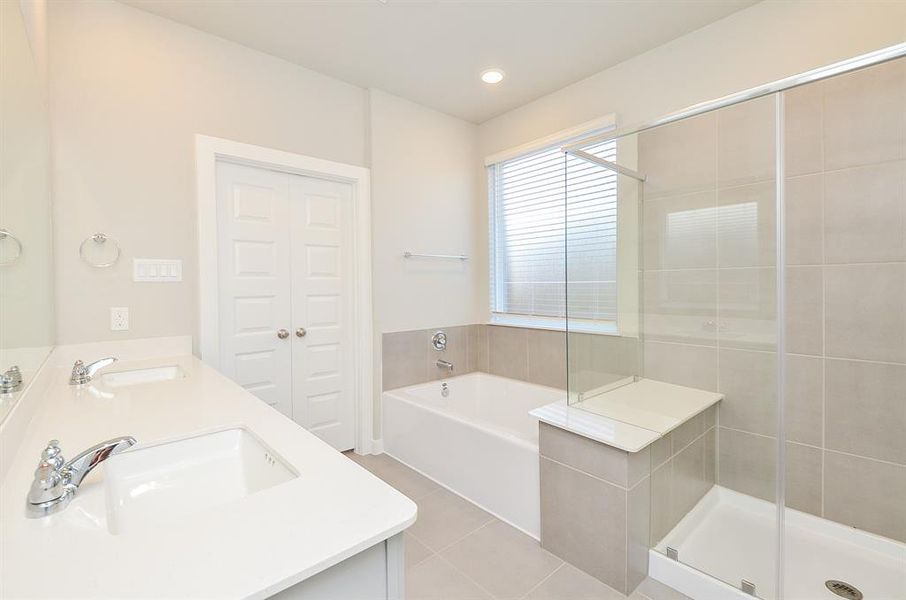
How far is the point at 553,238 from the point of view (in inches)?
120

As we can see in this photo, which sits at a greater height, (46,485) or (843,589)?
(46,485)

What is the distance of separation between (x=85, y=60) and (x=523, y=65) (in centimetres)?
232

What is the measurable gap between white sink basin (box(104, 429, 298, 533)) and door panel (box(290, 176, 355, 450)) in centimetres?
168

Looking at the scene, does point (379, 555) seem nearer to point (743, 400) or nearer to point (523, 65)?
point (743, 400)

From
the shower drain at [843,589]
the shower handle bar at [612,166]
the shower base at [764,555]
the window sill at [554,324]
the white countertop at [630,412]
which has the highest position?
the shower handle bar at [612,166]

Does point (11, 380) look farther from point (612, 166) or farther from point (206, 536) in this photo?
point (612, 166)

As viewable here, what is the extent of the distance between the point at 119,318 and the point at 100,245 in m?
0.36

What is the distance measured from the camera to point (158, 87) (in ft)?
7.04

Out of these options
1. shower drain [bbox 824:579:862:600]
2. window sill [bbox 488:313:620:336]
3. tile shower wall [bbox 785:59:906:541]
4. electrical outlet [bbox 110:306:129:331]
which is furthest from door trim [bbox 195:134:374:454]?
shower drain [bbox 824:579:862:600]

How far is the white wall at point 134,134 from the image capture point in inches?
75.3

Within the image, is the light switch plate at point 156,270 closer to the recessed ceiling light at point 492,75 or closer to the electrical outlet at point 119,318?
the electrical outlet at point 119,318

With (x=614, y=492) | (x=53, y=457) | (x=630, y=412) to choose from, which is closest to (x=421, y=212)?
(x=630, y=412)

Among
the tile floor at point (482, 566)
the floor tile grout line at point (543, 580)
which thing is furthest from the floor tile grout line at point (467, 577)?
the floor tile grout line at point (543, 580)

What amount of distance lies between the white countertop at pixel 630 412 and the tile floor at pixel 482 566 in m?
0.59
